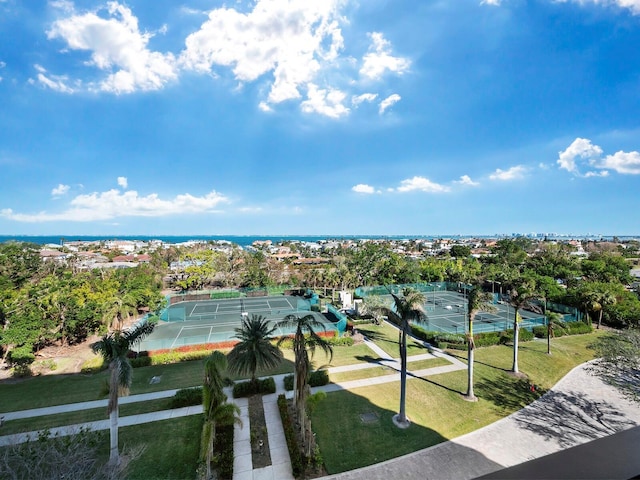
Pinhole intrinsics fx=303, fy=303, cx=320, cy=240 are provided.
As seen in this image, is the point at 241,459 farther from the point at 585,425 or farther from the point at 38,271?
the point at 38,271

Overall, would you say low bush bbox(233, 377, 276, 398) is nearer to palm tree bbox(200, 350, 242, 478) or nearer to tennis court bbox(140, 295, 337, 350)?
palm tree bbox(200, 350, 242, 478)

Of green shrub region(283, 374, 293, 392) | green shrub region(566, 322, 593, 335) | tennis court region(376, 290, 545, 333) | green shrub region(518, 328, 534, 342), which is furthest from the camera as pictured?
tennis court region(376, 290, 545, 333)

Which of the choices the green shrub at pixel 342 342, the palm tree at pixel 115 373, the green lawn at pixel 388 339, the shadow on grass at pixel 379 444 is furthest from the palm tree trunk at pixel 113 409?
the green lawn at pixel 388 339

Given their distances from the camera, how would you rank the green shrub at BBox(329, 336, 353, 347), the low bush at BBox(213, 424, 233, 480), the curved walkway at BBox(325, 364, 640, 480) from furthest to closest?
the green shrub at BBox(329, 336, 353, 347) → the curved walkway at BBox(325, 364, 640, 480) → the low bush at BBox(213, 424, 233, 480)

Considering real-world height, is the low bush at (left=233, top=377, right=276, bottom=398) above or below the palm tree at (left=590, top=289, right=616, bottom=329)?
below

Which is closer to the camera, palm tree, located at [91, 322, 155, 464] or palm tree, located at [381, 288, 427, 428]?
palm tree, located at [91, 322, 155, 464]

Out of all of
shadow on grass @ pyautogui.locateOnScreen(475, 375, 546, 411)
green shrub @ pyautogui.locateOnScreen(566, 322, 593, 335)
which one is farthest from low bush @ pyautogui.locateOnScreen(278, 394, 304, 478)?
green shrub @ pyautogui.locateOnScreen(566, 322, 593, 335)

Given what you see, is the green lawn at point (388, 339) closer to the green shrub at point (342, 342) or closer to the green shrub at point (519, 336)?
the green shrub at point (342, 342)
